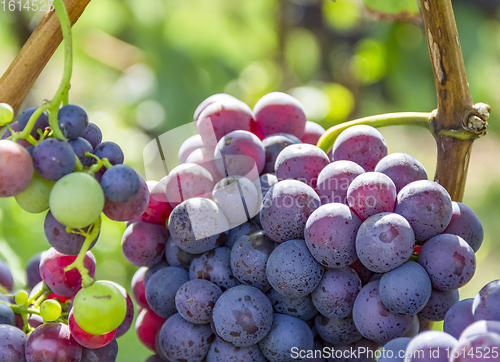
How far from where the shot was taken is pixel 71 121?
16.8 inches

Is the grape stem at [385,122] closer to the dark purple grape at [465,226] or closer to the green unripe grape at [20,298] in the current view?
the dark purple grape at [465,226]

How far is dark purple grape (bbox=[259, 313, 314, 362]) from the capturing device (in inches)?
19.9

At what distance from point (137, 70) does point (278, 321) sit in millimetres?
1847

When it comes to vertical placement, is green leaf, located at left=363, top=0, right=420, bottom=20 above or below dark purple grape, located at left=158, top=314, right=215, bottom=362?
above

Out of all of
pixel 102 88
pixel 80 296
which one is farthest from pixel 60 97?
pixel 102 88

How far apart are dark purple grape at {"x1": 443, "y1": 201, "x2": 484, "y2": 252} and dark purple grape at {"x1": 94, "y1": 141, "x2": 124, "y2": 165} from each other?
0.38 m

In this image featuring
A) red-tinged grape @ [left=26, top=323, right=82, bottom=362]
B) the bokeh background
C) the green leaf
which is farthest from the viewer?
the bokeh background

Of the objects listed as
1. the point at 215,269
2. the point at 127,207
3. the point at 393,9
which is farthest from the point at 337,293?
the point at 393,9

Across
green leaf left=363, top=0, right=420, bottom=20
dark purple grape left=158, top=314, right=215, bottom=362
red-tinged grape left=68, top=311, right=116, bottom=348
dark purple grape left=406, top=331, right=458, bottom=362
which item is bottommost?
dark purple grape left=158, top=314, right=215, bottom=362

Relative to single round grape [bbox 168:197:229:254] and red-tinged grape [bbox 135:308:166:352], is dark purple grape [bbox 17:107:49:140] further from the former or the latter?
red-tinged grape [bbox 135:308:166:352]

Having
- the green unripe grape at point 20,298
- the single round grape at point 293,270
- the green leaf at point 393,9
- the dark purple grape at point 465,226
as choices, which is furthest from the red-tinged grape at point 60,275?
the green leaf at point 393,9

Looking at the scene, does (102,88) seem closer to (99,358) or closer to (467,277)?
(99,358)

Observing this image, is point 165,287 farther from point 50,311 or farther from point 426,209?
point 426,209

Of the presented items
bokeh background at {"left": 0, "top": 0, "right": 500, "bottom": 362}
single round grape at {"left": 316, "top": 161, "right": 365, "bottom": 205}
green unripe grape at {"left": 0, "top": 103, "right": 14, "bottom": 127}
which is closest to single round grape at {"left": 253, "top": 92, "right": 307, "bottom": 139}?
single round grape at {"left": 316, "top": 161, "right": 365, "bottom": 205}
